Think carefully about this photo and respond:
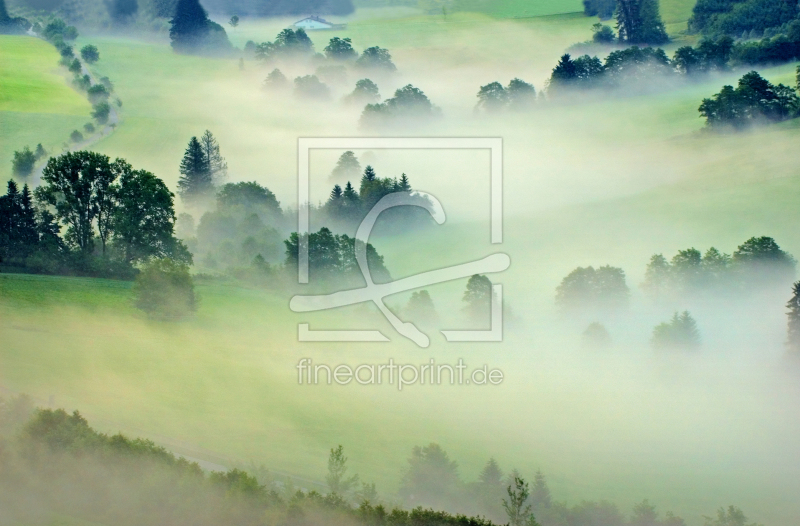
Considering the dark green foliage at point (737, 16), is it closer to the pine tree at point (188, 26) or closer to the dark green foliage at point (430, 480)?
the pine tree at point (188, 26)

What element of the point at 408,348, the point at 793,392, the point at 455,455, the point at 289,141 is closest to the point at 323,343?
the point at 408,348

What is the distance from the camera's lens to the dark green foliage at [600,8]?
23172 mm

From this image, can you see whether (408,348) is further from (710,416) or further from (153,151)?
(153,151)

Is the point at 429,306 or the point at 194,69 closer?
the point at 429,306

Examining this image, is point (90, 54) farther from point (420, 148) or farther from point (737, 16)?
point (737, 16)

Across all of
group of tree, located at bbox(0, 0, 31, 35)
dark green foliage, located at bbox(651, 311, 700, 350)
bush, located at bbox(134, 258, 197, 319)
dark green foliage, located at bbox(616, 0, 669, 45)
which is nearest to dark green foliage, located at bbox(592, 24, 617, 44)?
dark green foliage, located at bbox(616, 0, 669, 45)

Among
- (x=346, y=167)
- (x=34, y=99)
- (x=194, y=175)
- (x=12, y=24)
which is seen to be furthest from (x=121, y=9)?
(x=346, y=167)

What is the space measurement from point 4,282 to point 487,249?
9.95m

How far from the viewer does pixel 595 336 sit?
65.8ft

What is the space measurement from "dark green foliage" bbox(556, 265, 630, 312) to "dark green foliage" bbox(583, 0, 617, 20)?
6.28 meters

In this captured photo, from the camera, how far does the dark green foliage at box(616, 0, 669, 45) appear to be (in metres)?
23.1

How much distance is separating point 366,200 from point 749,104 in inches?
347

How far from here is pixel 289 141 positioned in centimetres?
2258

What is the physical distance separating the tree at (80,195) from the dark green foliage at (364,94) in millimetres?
5663
